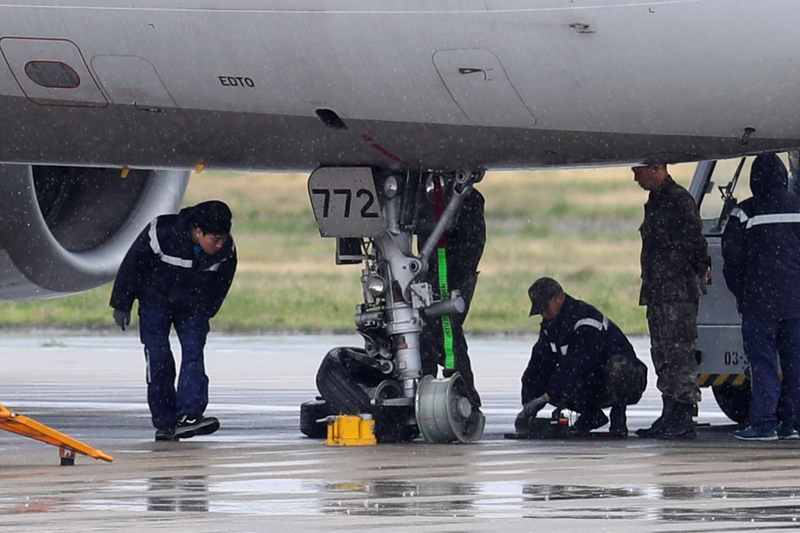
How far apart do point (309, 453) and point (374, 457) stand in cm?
51

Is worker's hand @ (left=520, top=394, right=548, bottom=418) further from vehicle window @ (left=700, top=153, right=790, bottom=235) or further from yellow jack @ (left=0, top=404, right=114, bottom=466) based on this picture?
yellow jack @ (left=0, top=404, right=114, bottom=466)

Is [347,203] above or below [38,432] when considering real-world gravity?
above

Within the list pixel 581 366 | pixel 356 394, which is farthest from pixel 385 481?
pixel 581 366

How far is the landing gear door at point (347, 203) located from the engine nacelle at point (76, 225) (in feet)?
11.3

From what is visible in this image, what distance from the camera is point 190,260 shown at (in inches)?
520

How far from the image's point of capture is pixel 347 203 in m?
12.4

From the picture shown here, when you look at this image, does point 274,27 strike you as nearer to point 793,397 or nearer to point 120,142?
point 120,142

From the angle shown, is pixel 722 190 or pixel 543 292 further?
pixel 722 190

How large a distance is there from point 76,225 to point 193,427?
3.41 meters

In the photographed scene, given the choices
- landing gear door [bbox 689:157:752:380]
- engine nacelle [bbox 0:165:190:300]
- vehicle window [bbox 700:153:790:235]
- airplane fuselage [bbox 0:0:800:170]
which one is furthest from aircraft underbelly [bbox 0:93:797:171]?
vehicle window [bbox 700:153:790:235]

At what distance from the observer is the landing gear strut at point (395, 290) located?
40.3 feet

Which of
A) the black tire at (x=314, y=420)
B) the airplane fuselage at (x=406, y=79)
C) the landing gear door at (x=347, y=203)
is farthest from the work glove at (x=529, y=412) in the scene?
the airplane fuselage at (x=406, y=79)

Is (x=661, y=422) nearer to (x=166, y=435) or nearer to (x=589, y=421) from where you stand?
(x=589, y=421)

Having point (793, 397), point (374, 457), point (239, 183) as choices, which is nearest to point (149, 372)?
point (374, 457)
